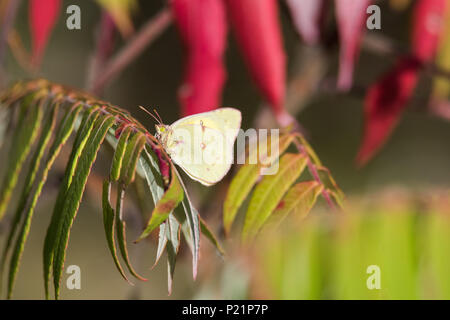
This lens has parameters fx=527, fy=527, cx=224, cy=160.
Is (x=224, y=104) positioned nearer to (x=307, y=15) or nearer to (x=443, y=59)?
(x=307, y=15)

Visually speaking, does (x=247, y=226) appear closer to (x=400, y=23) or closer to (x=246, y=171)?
(x=246, y=171)

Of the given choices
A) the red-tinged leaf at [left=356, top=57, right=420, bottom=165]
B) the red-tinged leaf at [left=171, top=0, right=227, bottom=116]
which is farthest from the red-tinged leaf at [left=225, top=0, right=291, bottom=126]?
the red-tinged leaf at [left=356, top=57, right=420, bottom=165]

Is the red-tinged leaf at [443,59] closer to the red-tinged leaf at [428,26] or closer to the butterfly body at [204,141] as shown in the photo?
the red-tinged leaf at [428,26]

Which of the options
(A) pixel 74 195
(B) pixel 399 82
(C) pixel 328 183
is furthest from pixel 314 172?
(B) pixel 399 82

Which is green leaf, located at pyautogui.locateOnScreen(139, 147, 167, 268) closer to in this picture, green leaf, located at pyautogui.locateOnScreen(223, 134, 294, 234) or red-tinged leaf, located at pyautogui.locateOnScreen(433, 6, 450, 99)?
green leaf, located at pyautogui.locateOnScreen(223, 134, 294, 234)

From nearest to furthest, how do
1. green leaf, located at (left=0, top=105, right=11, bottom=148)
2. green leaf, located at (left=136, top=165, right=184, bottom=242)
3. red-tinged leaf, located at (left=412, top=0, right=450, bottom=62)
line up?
green leaf, located at (left=136, top=165, right=184, bottom=242) < green leaf, located at (left=0, top=105, right=11, bottom=148) < red-tinged leaf, located at (left=412, top=0, right=450, bottom=62)

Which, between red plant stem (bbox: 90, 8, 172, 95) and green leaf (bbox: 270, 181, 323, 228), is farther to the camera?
red plant stem (bbox: 90, 8, 172, 95)

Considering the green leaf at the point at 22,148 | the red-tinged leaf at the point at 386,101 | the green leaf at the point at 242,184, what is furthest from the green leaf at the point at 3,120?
the red-tinged leaf at the point at 386,101

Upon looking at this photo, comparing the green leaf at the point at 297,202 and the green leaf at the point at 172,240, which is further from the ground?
the green leaf at the point at 297,202
